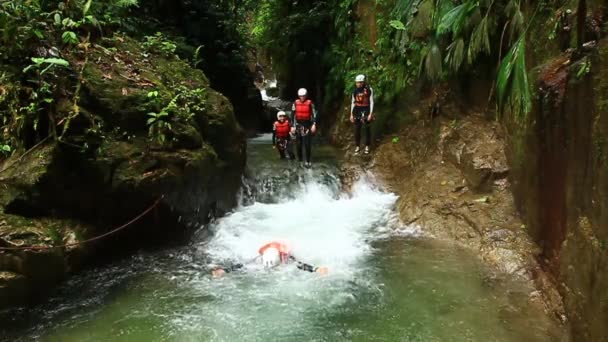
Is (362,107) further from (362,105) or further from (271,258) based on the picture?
(271,258)

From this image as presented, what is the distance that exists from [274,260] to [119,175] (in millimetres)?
2441

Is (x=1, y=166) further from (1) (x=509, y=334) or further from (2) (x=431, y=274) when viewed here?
(1) (x=509, y=334)

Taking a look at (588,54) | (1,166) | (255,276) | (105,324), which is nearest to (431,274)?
(255,276)

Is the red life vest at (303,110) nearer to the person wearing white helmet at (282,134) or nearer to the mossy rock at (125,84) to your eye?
the person wearing white helmet at (282,134)

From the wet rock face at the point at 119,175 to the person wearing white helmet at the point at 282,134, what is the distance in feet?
8.48

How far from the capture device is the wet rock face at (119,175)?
5.56 meters

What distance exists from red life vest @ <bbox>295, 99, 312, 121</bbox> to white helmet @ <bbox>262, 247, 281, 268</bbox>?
4324 millimetres

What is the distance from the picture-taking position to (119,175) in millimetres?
6516

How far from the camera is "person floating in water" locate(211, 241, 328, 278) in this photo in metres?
6.37

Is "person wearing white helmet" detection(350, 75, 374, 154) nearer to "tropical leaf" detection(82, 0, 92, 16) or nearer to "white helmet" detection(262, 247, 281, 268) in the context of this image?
"white helmet" detection(262, 247, 281, 268)

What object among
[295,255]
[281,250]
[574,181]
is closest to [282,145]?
[295,255]

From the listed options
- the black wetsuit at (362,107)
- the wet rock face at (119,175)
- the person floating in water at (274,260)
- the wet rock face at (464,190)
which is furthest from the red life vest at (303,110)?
the person floating in water at (274,260)

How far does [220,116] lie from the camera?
8.36 metres

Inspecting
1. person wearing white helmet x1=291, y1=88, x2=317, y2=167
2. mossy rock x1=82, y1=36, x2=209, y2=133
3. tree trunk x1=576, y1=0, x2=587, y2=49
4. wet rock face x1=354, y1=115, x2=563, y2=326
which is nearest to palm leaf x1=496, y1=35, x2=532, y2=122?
tree trunk x1=576, y1=0, x2=587, y2=49
